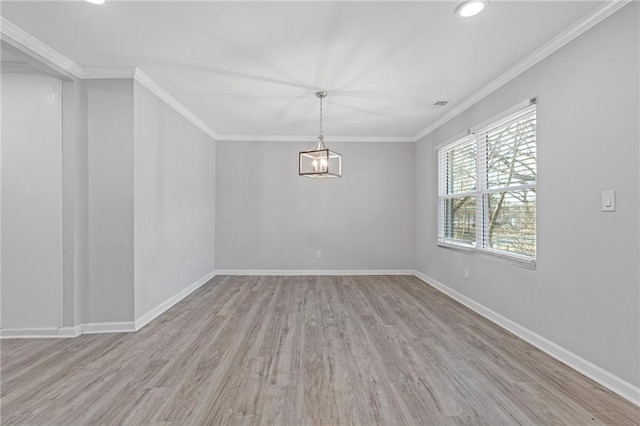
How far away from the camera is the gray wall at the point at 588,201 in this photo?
183cm

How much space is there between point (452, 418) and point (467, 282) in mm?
2301

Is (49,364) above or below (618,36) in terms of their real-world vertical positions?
below

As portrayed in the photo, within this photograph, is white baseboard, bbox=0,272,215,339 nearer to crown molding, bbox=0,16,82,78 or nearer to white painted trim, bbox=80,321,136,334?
white painted trim, bbox=80,321,136,334

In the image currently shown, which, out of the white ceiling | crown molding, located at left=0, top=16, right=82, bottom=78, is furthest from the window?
crown molding, located at left=0, top=16, right=82, bottom=78

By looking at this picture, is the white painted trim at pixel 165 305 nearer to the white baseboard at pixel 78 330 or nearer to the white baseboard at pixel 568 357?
the white baseboard at pixel 78 330

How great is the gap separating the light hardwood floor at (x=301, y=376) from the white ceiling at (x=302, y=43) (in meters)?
2.48

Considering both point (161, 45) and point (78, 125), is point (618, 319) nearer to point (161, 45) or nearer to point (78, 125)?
point (161, 45)

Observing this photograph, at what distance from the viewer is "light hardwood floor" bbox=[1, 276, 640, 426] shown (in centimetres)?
168

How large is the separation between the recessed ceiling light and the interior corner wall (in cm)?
296

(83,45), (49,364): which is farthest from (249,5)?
(49,364)

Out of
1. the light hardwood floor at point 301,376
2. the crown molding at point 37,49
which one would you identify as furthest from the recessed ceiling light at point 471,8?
the crown molding at point 37,49

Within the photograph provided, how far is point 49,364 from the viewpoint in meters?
2.27

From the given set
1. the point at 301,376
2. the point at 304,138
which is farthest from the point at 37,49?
the point at 304,138

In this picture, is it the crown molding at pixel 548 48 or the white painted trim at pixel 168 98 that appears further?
the white painted trim at pixel 168 98
